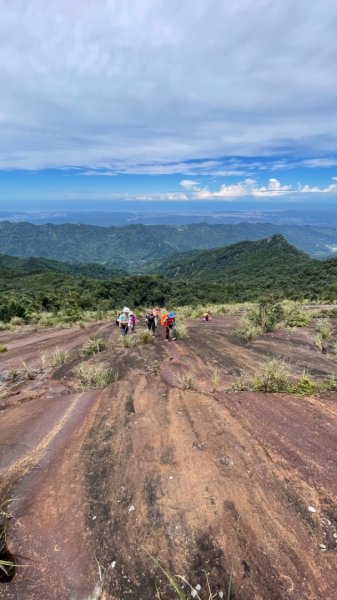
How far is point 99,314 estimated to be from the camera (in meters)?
24.7

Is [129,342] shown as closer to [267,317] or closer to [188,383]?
[188,383]

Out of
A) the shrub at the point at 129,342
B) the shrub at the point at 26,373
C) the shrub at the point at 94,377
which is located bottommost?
the shrub at the point at 129,342

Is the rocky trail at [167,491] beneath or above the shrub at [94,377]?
above

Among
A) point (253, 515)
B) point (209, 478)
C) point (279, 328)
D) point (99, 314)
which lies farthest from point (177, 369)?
point (99, 314)

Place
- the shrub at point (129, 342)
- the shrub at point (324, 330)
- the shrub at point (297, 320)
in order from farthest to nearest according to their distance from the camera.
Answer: the shrub at point (297, 320)
the shrub at point (324, 330)
the shrub at point (129, 342)

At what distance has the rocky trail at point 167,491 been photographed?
3443 millimetres

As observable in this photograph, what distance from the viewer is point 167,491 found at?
452cm

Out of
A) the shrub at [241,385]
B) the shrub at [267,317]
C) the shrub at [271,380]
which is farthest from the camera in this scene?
the shrub at [267,317]

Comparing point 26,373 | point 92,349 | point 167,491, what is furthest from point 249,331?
point 167,491

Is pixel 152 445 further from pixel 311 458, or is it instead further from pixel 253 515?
pixel 311 458

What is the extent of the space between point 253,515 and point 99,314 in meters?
21.6

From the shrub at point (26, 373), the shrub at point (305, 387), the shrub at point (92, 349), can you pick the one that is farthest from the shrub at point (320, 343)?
the shrub at point (26, 373)

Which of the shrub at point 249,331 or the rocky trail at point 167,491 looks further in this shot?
the shrub at point 249,331

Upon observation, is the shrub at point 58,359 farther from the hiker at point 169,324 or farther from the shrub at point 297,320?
the shrub at point 297,320
